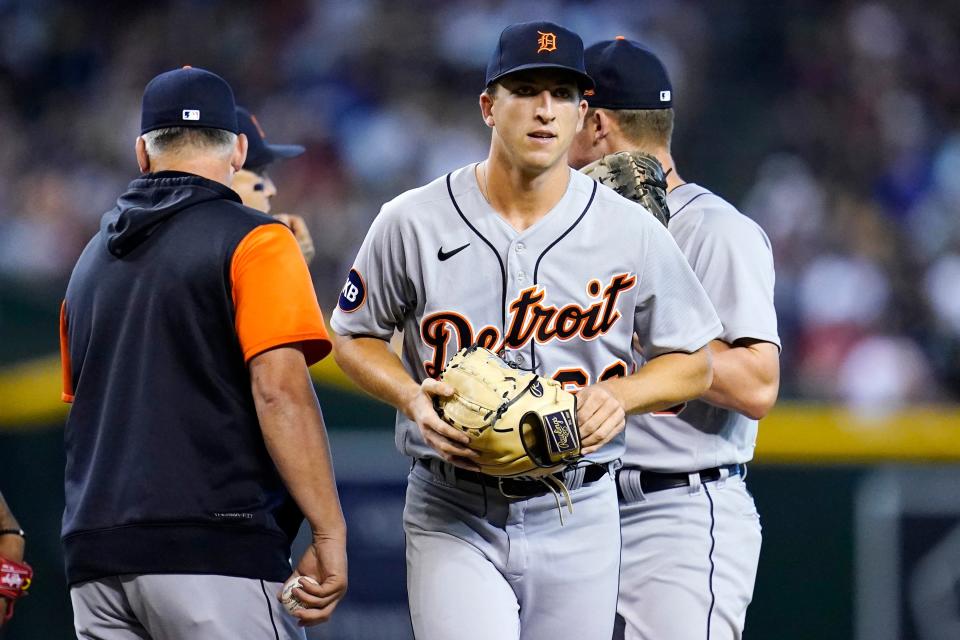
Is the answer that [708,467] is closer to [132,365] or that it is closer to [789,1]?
[132,365]

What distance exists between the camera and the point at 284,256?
3.04m

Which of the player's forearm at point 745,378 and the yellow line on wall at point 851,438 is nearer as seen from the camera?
the player's forearm at point 745,378

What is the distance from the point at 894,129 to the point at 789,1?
1.93 m

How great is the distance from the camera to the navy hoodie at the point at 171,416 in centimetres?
298

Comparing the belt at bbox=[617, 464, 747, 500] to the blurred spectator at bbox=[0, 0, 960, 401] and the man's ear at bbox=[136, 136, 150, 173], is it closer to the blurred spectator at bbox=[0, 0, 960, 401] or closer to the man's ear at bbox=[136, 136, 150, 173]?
the man's ear at bbox=[136, 136, 150, 173]

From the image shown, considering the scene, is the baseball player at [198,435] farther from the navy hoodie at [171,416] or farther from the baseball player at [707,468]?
the baseball player at [707,468]

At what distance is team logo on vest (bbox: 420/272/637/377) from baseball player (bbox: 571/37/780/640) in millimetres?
439

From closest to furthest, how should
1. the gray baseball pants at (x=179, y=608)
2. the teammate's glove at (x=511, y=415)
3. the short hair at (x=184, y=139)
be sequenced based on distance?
the teammate's glove at (x=511, y=415) → the gray baseball pants at (x=179, y=608) → the short hair at (x=184, y=139)

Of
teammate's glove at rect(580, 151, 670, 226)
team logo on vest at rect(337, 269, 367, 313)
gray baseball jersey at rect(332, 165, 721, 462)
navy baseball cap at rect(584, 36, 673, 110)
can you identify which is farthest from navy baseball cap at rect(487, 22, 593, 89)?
navy baseball cap at rect(584, 36, 673, 110)

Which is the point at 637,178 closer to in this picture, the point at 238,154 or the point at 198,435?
the point at 238,154

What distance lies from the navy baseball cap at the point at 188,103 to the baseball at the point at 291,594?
40.9 inches

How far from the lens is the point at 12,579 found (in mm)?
3336

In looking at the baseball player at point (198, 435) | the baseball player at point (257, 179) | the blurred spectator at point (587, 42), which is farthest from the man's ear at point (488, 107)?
the blurred spectator at point (587, 42)

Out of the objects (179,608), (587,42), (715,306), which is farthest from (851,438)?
(587,42)
